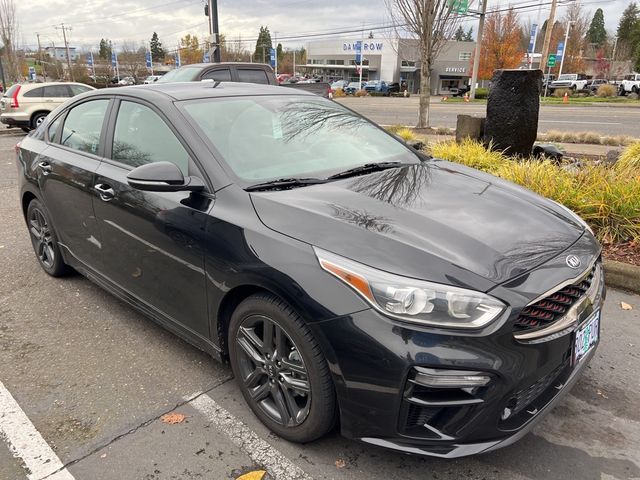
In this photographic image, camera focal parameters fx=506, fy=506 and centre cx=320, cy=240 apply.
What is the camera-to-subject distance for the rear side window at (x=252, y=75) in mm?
10672

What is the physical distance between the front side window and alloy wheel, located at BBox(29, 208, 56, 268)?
1431 millimetres

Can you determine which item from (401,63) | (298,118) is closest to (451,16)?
(298,118)

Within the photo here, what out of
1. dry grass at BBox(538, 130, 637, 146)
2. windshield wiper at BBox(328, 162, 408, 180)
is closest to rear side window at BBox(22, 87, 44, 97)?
dry grass at BBox(538, 130, 637, 146)

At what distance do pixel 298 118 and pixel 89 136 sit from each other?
1553 millimetres

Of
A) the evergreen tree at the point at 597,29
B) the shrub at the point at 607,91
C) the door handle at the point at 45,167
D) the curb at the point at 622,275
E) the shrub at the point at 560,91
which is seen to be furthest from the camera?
the evergreen tree at the point at 597,29

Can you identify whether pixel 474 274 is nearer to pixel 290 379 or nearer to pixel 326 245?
pixel 326 245

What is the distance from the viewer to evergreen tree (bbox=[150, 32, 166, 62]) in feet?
379

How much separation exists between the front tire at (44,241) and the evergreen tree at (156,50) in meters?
121

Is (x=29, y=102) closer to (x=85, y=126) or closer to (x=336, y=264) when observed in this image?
(x=85, y=126)

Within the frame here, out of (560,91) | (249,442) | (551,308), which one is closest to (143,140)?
(249,442)

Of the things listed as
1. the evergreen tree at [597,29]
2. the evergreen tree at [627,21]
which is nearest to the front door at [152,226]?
the evergreen tree at [627,21]

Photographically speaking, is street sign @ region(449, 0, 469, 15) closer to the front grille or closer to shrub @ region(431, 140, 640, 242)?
shrub @ region(431, 140, 640, 242)

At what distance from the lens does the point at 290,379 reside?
7.59 ft

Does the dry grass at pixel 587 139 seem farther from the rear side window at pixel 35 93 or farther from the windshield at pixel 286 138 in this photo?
the rear side window at pixel 35 93
